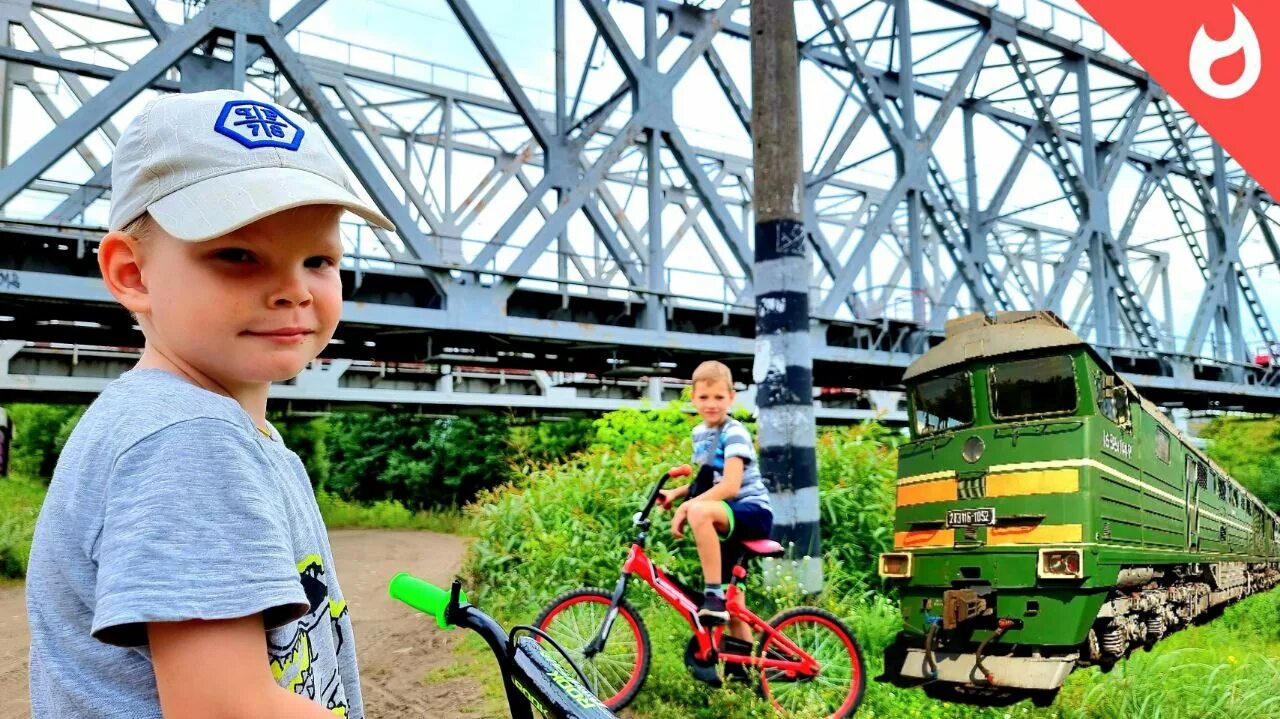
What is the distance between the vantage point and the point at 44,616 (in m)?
0.98

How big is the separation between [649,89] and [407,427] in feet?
29.8

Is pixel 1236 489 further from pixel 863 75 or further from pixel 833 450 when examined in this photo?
pixel 863 75

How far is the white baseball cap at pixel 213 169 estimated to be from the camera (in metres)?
0.96

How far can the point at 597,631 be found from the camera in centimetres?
505

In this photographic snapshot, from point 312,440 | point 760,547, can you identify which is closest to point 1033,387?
point 760,547

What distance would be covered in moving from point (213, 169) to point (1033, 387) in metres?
5.33

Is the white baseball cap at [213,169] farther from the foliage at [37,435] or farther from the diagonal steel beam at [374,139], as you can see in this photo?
the foliage at [37,435]

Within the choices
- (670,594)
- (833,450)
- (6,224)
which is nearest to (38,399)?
(6,224)

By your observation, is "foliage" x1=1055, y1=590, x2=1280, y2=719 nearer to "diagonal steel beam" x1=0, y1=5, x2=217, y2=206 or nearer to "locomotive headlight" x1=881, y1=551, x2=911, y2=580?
"locomotive headlight" x1=881, y1=551, x2=911, y2=580

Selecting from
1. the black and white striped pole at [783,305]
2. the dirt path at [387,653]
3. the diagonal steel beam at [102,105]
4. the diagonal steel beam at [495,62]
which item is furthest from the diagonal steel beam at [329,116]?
the black and white striped pole at [783,305]

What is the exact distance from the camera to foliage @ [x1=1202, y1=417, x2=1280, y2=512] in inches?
437

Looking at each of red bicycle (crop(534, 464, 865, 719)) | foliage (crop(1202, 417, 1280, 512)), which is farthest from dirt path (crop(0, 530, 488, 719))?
foliage (crop(1202, 417, 1280, 512))

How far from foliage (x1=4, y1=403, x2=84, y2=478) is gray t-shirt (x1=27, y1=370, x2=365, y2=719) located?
2419 centimetres

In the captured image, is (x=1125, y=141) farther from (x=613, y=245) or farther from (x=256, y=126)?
(x=256, y=126)
